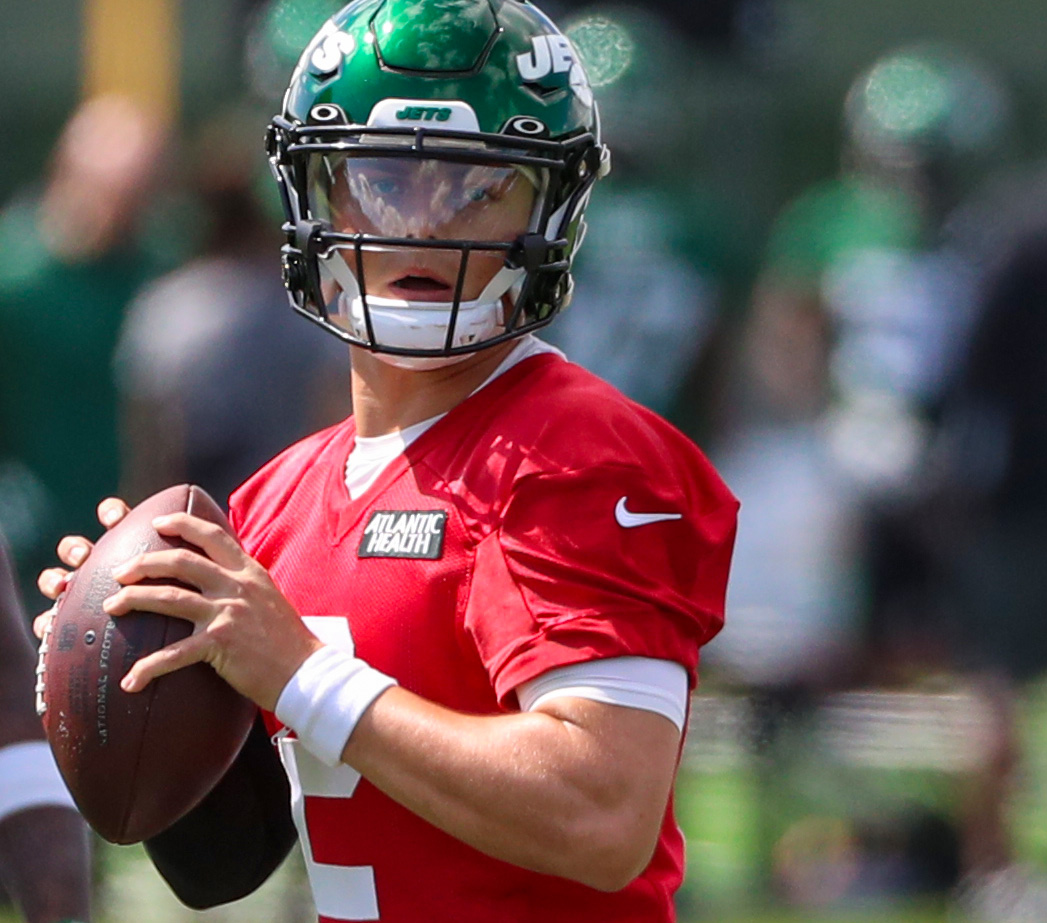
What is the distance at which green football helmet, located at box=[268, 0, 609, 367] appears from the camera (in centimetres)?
259

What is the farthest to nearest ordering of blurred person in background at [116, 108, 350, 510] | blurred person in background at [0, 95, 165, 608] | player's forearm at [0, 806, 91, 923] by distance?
blurred person in background at [0, 95, 165, 608] < blurred person in background at [116, 108, 350, 510] < player's forearm at [0, 806, 91, 923]

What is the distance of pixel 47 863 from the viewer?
2836 mm

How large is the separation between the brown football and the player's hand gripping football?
41mm

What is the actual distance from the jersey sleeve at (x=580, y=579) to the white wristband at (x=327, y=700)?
15 centimetres

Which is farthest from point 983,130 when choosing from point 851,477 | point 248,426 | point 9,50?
point 9,50

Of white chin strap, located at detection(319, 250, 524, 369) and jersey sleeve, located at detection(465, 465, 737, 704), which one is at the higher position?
white chin strap, located at detection(319, 250, 524, 369)

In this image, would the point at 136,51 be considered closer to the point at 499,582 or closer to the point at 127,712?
the point at 127,712

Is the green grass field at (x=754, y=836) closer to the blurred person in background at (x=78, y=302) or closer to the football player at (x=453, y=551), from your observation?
the blurred person in background at (x=78, y=302)

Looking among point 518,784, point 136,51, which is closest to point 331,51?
point 518,784

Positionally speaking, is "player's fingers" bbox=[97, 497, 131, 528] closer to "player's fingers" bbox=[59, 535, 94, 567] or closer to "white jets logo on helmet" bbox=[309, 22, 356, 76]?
"player's fingers" bbox=[59, 535, 94, 567]

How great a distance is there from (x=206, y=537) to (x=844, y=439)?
15.8 feet

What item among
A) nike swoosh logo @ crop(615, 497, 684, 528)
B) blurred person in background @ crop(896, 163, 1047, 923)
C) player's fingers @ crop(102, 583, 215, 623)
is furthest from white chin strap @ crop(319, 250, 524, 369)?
blurred person in background @ crop(896, 163, 1047, 923)

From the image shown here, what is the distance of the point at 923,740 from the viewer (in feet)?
22.9

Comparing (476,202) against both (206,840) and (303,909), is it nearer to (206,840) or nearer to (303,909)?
(206,840)
